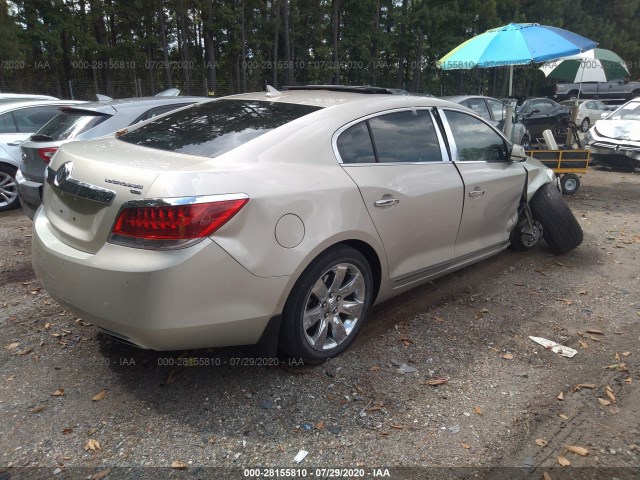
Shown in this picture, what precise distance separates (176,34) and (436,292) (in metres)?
26.5

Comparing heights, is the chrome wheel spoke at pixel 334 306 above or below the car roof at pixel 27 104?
below

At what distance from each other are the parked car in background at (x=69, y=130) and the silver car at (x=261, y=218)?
2.25 m

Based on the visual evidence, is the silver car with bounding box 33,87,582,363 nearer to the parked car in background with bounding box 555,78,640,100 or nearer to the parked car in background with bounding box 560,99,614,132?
the parked car in background with bounding box 560,99,614,132

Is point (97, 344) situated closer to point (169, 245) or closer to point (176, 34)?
point (169, 245)

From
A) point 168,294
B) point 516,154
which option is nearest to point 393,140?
point 516,154

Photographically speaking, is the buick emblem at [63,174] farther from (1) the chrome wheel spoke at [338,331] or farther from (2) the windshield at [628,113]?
(2) the windshield at [628,113]

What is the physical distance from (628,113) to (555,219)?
27.6ft

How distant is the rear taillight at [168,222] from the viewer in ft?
7.92

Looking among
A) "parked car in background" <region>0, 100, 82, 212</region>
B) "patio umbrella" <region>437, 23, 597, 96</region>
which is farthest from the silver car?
"parked car in background" <region>0, 100, 82, 212</region>

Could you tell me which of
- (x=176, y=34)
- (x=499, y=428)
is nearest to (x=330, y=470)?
(x=499, y=428)

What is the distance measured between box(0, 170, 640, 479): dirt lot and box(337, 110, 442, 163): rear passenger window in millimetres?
1239

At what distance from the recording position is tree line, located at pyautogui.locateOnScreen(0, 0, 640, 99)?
67.9ft

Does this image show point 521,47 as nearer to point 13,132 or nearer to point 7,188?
point 13,132

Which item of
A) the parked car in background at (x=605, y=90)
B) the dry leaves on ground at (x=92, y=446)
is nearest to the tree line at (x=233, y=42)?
the parked car in background at (x=605, y=90)
